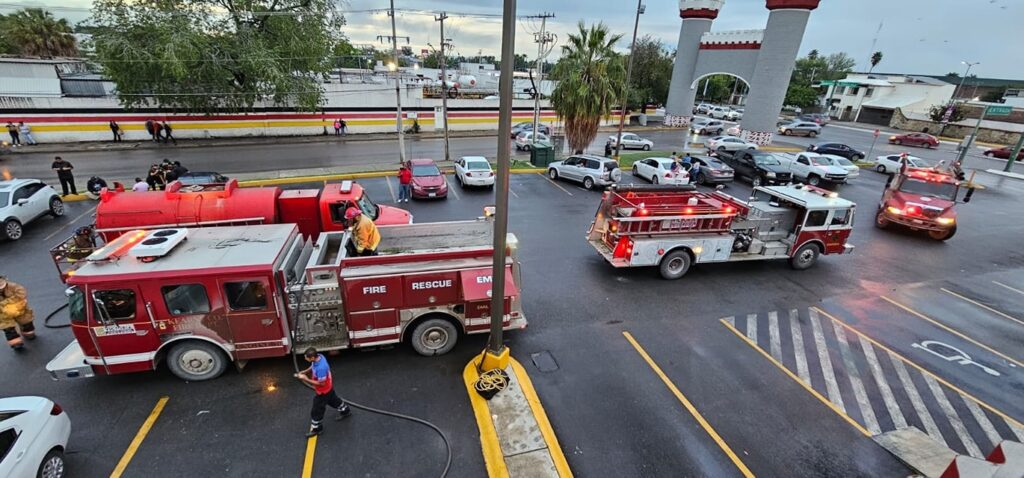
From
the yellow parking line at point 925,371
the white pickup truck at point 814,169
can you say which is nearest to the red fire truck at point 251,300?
the yellow parking line at point 925,371

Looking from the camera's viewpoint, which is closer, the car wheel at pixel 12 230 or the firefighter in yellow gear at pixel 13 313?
the firefighter in yellow gear at pixel 13 313

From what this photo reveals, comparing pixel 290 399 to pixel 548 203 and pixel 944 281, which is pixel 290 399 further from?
pixel 944 281

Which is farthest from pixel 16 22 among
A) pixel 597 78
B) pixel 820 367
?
pixel 820 367

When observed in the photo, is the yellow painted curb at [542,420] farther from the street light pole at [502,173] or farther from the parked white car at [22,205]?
the parked white car at [22,205]

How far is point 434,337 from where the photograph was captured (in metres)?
8.45

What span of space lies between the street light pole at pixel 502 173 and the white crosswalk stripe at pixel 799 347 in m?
6.24

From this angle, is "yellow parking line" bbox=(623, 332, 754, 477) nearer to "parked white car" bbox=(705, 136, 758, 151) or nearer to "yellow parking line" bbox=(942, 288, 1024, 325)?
"yellow parking line" bbox=(942, 288, 1024, 325)

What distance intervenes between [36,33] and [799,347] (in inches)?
2609

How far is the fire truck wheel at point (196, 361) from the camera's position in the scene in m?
7.32

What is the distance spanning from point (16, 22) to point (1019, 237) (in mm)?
76259

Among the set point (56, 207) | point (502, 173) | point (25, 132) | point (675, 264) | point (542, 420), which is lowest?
point (542, 420)

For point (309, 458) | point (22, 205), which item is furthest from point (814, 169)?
point (22, 205)

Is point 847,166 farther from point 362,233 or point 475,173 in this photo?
point 362,233

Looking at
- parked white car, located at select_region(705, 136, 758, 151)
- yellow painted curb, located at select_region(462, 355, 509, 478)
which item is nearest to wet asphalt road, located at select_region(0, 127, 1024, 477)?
yellow painted curb, located at select_region(462, 355, 509, 478)
